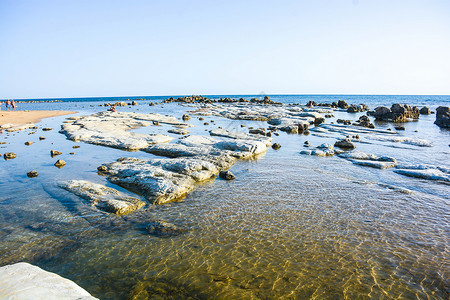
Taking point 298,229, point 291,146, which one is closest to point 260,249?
point 298,229

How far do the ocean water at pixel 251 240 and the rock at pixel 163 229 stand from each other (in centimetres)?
17

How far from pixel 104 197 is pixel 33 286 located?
4.82m

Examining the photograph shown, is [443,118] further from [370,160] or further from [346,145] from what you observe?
[370,160]

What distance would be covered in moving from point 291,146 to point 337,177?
25.2 ft

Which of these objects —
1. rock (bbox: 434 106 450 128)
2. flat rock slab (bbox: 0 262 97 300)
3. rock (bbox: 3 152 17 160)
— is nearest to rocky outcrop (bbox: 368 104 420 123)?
rock (bbox: 434 106 450 128)

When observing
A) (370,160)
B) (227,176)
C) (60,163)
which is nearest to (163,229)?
(227,176)

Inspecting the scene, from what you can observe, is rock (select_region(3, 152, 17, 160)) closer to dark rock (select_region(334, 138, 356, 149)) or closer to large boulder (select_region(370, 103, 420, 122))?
dark rock (select_region(334, 138, 356, 149))

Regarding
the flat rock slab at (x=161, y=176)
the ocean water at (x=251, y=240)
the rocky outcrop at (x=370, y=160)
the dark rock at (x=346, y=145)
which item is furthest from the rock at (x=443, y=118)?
the flat rock slab at (x=161, y=176)

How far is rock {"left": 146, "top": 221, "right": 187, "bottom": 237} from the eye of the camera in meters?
7.12

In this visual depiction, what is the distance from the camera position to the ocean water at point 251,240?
5.27m

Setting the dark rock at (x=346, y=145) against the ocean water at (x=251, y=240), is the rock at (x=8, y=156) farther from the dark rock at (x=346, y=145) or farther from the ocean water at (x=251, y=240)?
the dark rock at (x=346, y=145)

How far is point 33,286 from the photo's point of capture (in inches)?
168

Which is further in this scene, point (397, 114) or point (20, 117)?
point (397, 114)

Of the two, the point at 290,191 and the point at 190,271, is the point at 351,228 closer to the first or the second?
the point at 290,191
